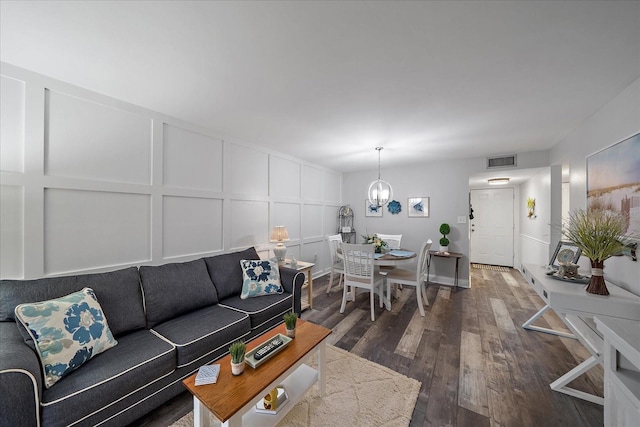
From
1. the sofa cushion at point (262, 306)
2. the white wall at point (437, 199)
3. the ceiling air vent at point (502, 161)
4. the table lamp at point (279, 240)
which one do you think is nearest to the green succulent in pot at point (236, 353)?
the sofa cushion at point (262, 306)

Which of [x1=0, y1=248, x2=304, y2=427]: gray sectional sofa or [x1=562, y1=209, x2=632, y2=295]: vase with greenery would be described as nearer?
[x1=0, y1=248, x2=304, y2=427]: gray sectional sofa

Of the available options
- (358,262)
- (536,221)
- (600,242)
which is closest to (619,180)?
(600,242)

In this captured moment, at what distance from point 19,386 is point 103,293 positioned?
80cm

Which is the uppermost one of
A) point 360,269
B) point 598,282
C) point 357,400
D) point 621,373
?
point 598,282

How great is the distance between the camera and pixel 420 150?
3.74 metres

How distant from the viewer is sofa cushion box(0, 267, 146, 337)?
1470mm

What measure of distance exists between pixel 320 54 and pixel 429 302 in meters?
3.63

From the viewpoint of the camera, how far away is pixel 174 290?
2088 mm

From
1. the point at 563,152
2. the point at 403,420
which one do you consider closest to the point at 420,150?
the point at 563,152

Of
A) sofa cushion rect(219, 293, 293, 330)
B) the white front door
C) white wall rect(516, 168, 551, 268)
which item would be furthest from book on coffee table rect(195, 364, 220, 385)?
the white front door

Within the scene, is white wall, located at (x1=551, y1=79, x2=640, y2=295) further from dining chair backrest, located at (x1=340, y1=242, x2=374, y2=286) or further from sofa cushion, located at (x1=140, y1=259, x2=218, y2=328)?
sofa cushion, located at (x1=140, y1=259, x2=218, y2=328)

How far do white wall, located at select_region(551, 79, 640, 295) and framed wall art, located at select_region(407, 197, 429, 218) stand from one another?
208 centimetres

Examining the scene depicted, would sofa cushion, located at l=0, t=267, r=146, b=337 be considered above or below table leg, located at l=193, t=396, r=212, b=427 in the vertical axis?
above

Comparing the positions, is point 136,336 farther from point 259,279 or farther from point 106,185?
point 106,185
